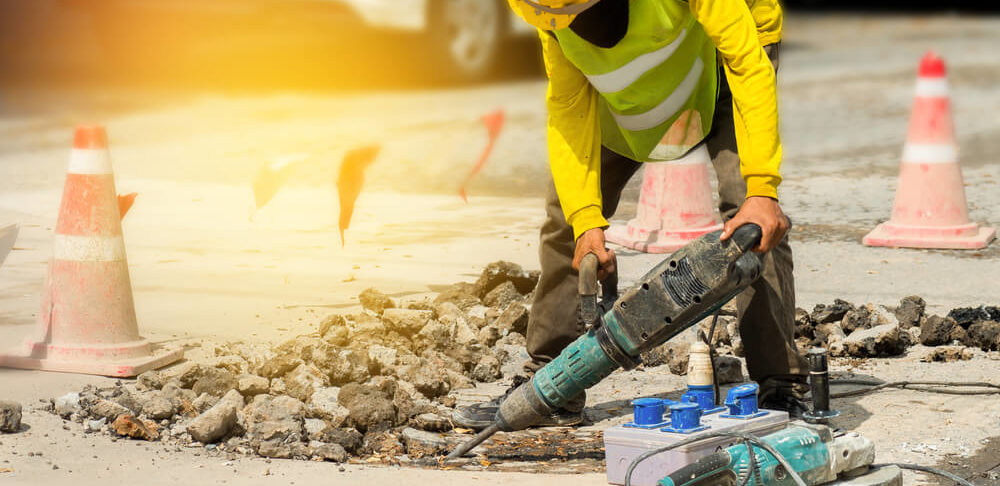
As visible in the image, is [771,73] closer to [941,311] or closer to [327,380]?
[327,380]

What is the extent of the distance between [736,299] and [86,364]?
2.00m

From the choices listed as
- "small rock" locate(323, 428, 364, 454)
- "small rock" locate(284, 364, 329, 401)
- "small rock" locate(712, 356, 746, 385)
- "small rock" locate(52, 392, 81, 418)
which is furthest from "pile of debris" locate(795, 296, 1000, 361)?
"small rock" locate(52, 392, 81, 418)

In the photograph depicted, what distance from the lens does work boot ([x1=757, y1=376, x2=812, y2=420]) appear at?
4.22 m

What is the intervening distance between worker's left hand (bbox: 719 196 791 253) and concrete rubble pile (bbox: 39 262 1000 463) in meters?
1.02

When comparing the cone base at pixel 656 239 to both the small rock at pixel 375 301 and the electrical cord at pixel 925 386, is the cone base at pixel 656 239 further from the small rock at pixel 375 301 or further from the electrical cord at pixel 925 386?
the electrical cord at pixel 925 386

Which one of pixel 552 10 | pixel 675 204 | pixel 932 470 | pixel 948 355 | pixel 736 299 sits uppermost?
pixel 552 10

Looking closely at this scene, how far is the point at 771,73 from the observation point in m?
3.72

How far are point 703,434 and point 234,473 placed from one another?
1.17m

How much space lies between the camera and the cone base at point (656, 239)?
254 inches

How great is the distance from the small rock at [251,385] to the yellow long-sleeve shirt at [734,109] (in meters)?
1.02

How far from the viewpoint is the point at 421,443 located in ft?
13.3

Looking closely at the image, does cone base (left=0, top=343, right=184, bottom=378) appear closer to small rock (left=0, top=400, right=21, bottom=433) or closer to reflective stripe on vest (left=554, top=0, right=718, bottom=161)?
small rock (left=0, top=400, right=21, bottom=433)

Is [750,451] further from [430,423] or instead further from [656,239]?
[656,239]

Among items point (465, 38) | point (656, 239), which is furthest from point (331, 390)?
point (465, 38)
